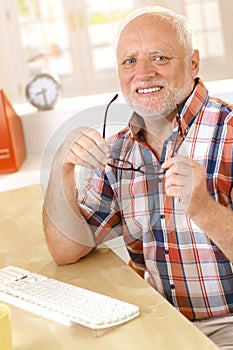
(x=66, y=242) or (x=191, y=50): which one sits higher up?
(x=191, y=50)

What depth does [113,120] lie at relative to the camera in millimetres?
1776

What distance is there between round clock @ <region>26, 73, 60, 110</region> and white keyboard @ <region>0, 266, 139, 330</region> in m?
2.07

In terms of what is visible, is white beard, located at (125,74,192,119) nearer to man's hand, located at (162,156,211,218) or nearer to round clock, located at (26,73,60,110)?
man's hand, located at (162,156,211,218)

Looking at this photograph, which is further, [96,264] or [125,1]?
[125,1]

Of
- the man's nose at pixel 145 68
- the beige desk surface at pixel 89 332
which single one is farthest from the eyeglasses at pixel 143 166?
the beige desk surface at pixel 89 332

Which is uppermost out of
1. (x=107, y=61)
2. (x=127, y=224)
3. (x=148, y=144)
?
(x=148, y=144)

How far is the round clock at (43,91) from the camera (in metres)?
3.78

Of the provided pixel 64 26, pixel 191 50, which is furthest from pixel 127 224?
pixel 64 26

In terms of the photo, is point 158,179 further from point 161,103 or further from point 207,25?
point 207,25

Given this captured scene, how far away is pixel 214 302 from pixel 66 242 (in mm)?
379

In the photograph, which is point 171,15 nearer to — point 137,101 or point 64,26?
point 137,101

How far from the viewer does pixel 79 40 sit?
663cm

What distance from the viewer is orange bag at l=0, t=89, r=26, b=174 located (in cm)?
345

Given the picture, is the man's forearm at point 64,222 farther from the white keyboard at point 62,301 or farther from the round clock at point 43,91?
the round clock at point 43,91
